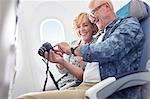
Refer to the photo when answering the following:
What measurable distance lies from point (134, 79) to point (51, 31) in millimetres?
1354

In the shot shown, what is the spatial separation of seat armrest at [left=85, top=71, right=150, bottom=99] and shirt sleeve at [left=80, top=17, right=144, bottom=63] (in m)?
0.12

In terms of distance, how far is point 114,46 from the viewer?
1.27 m

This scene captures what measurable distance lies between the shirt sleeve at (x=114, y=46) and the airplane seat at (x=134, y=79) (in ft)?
0.32

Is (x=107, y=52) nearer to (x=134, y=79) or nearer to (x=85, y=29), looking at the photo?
(x=134, y=79)

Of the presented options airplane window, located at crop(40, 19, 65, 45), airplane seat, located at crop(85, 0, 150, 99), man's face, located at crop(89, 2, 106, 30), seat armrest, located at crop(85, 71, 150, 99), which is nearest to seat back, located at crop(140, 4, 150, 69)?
airplane seat, located at crop(85, 0, 150, 99)

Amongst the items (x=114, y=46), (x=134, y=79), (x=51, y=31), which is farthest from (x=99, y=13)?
(x=51, y=31)

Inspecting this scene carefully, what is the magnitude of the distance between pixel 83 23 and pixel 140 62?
499mm

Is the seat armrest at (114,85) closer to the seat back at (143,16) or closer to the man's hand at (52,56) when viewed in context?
the seat back at (143,16)

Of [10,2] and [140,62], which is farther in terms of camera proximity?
[140,62]

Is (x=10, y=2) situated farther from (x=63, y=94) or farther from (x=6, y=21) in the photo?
(x=63, y=94)

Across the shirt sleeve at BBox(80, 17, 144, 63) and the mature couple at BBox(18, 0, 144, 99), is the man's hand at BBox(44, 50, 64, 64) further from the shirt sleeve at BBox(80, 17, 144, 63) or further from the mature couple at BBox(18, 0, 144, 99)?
the shirt sleeve at BBox(80, 17, 144, 63)

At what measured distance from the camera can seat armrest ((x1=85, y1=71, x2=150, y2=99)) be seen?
1139mm

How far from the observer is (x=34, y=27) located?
7.93ft

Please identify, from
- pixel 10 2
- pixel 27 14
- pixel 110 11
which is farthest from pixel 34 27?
pixel 10 2
